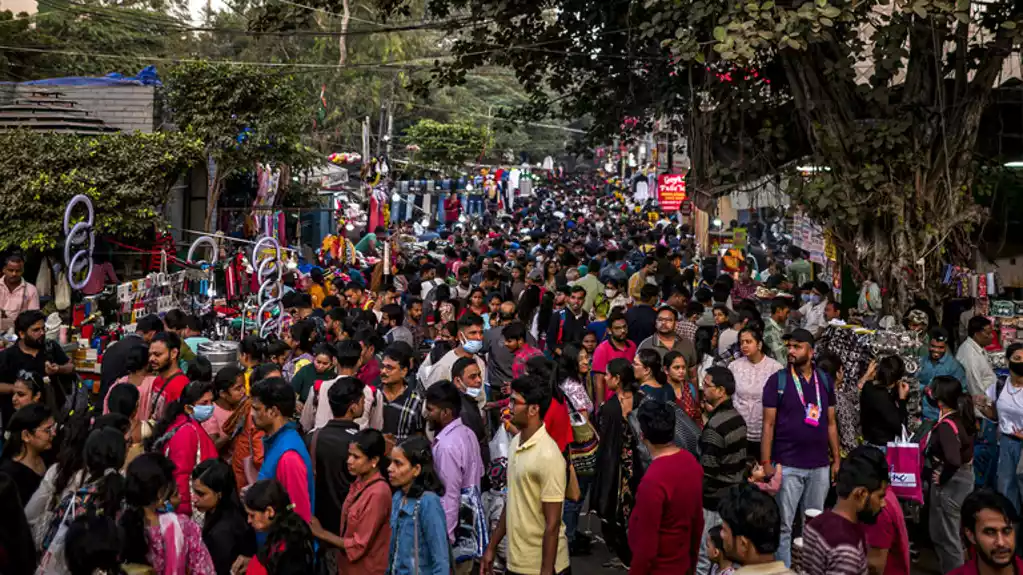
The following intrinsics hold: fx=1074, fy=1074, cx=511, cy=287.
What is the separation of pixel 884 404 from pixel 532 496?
328 centimetres

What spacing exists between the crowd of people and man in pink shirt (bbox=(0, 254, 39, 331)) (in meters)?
1.57

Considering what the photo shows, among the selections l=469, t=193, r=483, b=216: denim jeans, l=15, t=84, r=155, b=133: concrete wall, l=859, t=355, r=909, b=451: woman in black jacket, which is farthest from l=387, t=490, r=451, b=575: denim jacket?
l=469, t=193, r=483, b=216: denim jeans

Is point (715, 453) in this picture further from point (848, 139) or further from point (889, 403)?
point (848, 139)

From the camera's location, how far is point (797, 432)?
7141 millimetres

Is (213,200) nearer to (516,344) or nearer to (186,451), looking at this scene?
(516,344)

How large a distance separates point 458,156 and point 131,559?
134ft

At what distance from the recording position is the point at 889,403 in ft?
24.7

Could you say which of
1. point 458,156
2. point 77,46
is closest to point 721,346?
point 77,46

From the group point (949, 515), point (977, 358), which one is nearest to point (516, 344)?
point (949, 515)

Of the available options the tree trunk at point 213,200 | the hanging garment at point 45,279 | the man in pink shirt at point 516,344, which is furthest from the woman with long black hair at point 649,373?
the tree trunk at point 213,200

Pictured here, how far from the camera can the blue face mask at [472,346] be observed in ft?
28.2

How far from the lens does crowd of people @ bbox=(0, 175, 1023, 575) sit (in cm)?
480

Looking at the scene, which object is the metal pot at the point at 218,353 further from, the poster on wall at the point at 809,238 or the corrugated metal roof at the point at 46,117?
the poster on wall at the point at 809,238

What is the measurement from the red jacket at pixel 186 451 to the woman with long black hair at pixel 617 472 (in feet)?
7.77
